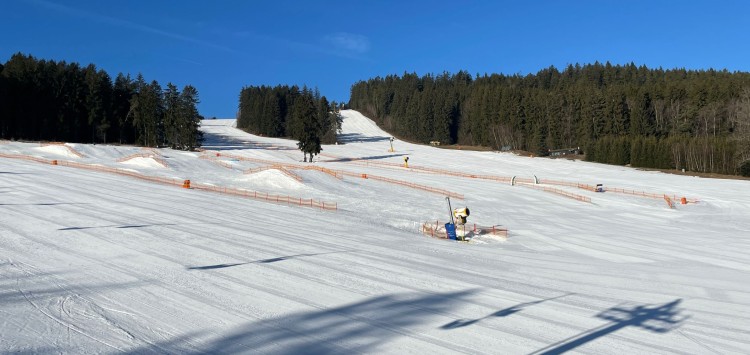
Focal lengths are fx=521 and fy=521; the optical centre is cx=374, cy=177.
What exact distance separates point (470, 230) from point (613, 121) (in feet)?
254

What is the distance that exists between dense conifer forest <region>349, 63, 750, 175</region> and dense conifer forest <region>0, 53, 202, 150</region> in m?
59.9

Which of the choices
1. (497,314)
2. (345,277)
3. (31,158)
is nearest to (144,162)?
(31,158)

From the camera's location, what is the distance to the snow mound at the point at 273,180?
133 feet

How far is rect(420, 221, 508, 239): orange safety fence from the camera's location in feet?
85.5

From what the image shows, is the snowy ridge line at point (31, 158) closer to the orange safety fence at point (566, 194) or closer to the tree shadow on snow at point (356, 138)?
the orange safety fence at point (566, 194)

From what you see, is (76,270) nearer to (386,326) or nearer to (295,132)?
(386,326)

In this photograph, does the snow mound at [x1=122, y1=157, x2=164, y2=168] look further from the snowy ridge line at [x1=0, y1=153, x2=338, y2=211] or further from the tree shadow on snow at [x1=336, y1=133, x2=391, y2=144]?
the tree shadow on snow at [x1=336, y1=133, x2=391, y2=144]

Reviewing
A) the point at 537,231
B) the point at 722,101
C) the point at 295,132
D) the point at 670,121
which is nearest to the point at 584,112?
the point at 670,121

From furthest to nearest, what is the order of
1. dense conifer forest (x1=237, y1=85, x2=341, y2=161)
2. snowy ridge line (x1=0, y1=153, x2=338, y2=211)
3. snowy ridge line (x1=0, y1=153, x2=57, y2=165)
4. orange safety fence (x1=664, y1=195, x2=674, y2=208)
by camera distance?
1. dense conifer forest (x1=237, y1=85, x2=341, y2=161)
2. snowy ridge line (x1=0, y1=153, x2=57, y2=165)
3. orange safety fence (x1=664, y1=195, x2=674, y2=208)
4. snowy ridge line (x1=0, y1=153, x2=338, y2=211)

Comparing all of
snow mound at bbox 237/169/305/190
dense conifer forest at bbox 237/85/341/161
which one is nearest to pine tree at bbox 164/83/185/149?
dense conifer forest at bbox 237/85/341/161

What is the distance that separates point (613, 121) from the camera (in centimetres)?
9331

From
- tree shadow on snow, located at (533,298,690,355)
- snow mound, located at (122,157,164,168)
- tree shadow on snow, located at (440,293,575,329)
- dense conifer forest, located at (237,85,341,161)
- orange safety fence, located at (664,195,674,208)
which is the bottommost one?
tree shadow on snow, located at (533,298,690,355)

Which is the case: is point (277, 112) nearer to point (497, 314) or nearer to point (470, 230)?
point (470, 230)

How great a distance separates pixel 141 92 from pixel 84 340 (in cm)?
7728
